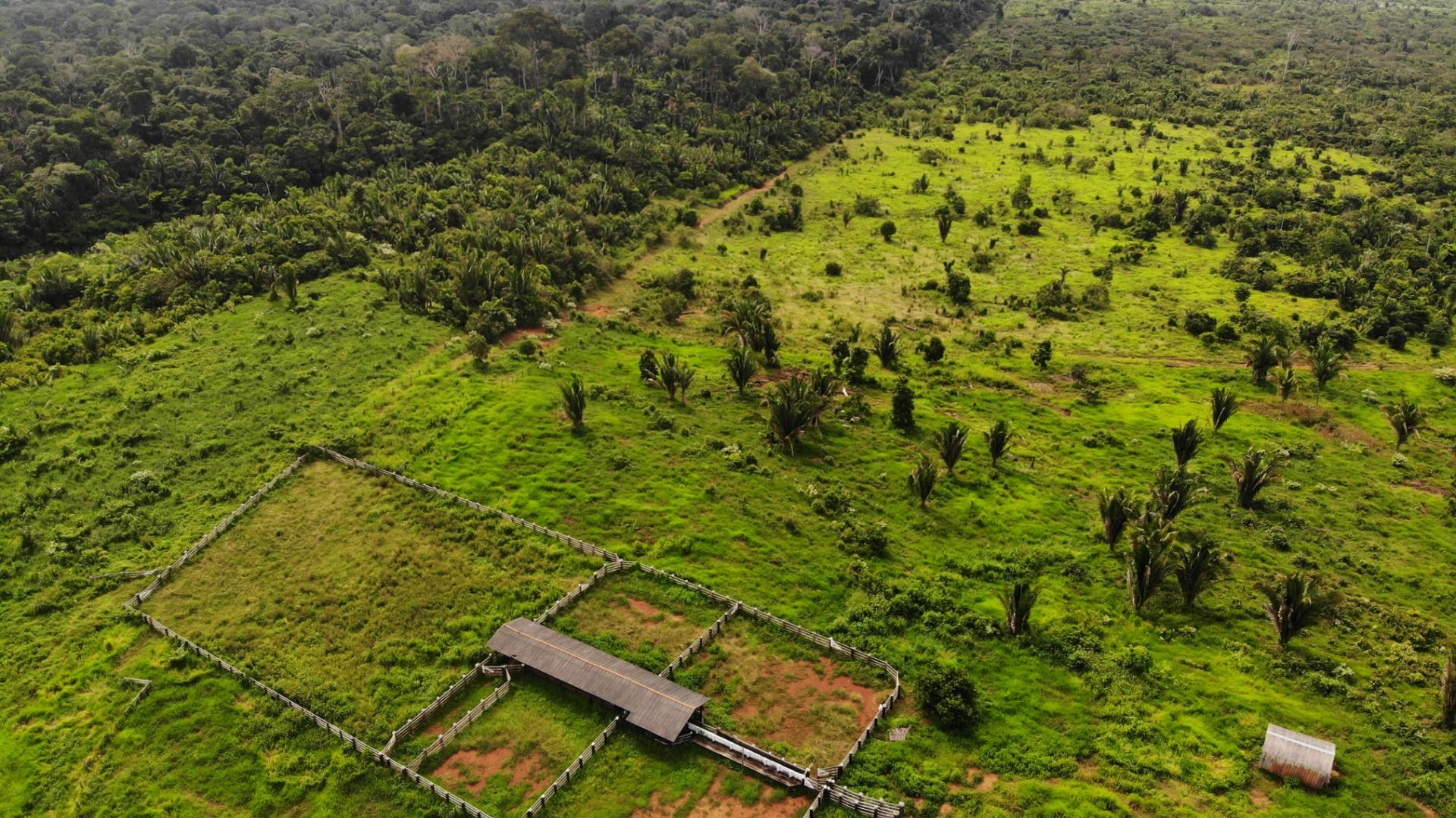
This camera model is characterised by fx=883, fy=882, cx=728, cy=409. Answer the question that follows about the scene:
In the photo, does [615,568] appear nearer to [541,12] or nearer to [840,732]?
[840,732]

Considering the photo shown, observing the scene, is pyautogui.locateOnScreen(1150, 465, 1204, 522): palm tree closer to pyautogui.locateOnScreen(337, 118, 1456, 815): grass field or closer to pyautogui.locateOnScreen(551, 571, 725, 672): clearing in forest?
pyautogui.locateOnScreen(337, 118, 1456, 815): grass field

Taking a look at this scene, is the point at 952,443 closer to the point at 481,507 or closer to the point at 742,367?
the point at 742,367

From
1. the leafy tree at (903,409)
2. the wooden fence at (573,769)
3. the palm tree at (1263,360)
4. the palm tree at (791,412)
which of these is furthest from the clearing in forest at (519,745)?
the palm tree at (1263,360)

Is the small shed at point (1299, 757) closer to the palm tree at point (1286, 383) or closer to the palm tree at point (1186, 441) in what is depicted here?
the palm tree at point (1186, 441)

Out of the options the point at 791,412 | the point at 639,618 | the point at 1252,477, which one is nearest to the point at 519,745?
the point at 639,618

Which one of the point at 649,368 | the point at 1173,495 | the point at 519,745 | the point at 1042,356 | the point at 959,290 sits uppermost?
the point at 649,368

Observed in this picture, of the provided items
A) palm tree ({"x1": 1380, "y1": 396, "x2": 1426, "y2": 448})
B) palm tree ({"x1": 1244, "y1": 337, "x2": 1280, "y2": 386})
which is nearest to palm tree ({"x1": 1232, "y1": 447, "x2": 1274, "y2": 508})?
palm tree ({"x1": 1380, "y1": 396, "x2": 1426, "y2": 448})

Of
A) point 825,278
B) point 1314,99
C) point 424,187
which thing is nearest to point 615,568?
point 825,278
